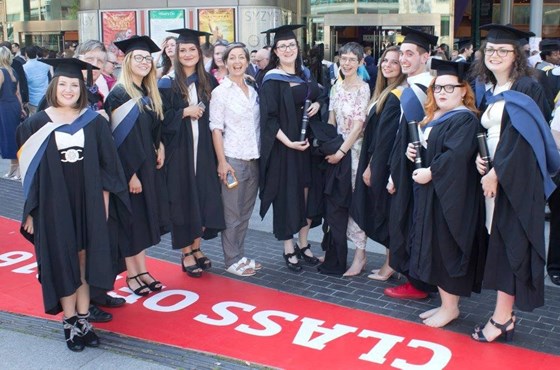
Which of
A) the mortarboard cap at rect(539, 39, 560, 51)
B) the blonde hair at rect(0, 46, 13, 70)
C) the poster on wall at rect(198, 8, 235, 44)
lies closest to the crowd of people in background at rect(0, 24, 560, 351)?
the mortarboard cap at rect(539, 39, 560, 51)

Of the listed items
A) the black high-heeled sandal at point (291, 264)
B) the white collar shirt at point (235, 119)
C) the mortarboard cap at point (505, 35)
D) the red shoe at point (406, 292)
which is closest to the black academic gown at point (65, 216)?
the white collar shirt at point (235, 119)

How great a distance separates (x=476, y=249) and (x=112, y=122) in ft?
8.45

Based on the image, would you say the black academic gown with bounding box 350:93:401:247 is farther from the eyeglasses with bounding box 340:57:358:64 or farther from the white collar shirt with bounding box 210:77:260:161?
the white collar shirt with bounding box 210:77:260:161

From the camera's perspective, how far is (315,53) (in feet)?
40.3

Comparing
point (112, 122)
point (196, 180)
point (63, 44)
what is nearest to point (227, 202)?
point (196, 180)

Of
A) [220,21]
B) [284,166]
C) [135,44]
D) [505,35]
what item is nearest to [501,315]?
[505,35]

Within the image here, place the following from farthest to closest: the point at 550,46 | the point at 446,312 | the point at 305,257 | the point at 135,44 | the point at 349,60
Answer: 1. the point at 550,46
2. the point at 305,257
3. the point at 349,60
4. the point at 135,44
5. the point at 446,312

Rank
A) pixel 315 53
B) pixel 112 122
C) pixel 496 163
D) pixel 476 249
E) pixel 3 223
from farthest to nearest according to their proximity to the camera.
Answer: pixel 315 53 → pixel 3 223 → pixel 112 122 → pixel 476 249 → pixel 496 163

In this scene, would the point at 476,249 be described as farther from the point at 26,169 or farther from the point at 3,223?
the point at 3,223

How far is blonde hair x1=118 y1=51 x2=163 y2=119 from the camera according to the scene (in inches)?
178

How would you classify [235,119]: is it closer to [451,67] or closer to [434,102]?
[434,102]

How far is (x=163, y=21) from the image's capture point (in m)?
16.1

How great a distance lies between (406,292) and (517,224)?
50.7 inches

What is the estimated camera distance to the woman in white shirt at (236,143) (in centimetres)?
503
